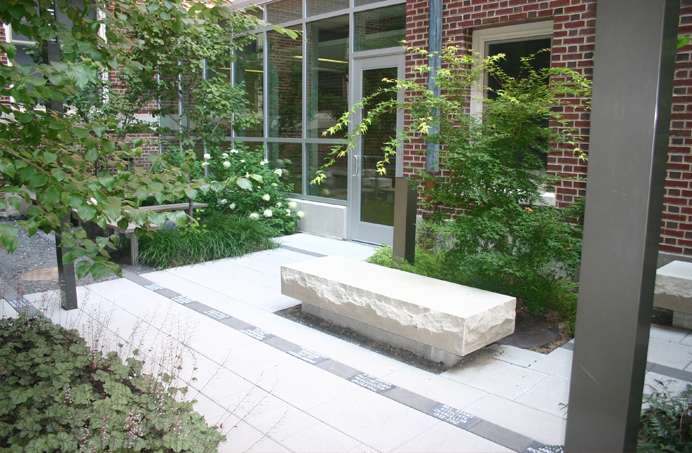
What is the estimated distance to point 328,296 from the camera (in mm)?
4758

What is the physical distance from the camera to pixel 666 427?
2.35 m

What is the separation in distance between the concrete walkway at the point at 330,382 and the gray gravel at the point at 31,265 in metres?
0.64

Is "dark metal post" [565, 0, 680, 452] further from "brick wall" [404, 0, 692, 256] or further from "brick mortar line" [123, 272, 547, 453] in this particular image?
"brick wall" [404, 0, 692, 256]

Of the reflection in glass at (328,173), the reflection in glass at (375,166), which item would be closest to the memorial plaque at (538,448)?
the reflection in glass at (375,166)

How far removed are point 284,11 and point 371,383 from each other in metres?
7.70

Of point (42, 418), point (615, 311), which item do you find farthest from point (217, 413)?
point (615, 311)

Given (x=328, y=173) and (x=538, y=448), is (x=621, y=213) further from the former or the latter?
(x=328, y=173)

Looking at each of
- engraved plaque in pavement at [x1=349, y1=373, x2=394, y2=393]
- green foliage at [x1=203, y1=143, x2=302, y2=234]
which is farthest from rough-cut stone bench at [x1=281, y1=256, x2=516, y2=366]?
green foliage at [x1=203, y1=143, x2=302, y2=234]

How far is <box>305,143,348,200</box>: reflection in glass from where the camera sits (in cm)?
882

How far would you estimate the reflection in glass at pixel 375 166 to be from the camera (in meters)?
8.02

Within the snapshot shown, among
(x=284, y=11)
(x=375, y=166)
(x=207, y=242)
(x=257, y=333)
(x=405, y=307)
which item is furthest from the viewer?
(x=284, y=11)

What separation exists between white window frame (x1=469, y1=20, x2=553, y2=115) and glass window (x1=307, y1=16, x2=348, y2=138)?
8.06 ft

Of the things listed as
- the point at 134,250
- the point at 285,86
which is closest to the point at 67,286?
the point at 134,250

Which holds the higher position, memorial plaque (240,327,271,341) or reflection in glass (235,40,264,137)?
reflection in glass (235,40,264,137)
